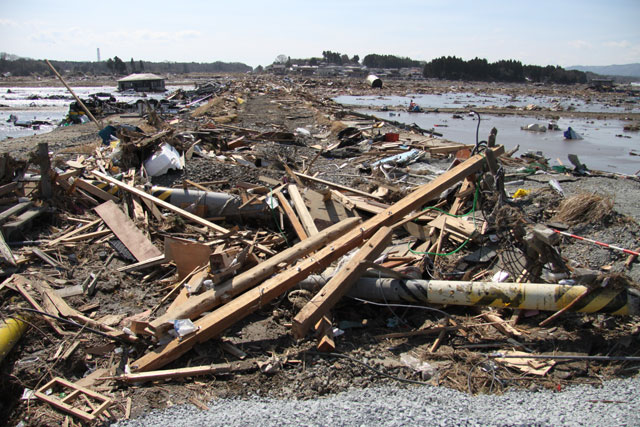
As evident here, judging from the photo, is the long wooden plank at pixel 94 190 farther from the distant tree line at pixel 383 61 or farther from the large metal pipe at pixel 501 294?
the distant tree line at pixel 383 61

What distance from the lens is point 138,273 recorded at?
18.5 ft

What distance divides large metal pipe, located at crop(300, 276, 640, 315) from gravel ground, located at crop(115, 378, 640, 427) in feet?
2.53

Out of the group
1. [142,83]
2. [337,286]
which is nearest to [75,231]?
[337,286]

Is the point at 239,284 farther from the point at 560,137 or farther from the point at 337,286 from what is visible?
the point at 560,137

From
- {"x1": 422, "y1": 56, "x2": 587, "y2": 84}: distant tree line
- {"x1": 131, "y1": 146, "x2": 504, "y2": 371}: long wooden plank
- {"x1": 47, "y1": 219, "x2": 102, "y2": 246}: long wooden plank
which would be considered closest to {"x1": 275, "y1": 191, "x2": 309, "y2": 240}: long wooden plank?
{"x1": 131, "y1": 146, "x2": 504, "y2": 371}: long wooden plank

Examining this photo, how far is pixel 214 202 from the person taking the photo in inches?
282

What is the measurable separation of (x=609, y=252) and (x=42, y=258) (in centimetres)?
803

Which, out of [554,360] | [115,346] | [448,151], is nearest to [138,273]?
[115,346]

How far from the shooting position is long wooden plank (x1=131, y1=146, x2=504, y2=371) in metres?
3.79

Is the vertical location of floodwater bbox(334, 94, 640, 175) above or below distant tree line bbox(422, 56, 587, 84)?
below

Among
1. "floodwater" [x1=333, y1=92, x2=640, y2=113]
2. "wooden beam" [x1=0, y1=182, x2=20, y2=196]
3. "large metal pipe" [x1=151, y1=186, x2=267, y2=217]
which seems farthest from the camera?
"floodwater" [x1=333, y1=92, x2=640, y2=113]

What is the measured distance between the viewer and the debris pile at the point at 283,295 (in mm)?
3754

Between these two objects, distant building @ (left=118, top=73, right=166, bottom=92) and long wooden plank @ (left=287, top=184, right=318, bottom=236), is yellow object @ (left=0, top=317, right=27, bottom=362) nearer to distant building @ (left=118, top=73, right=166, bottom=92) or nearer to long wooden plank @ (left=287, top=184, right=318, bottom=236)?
long wooden plank @ (left=287, top=184, right=318, bottom=236)

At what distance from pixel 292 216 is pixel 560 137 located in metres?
19.0
